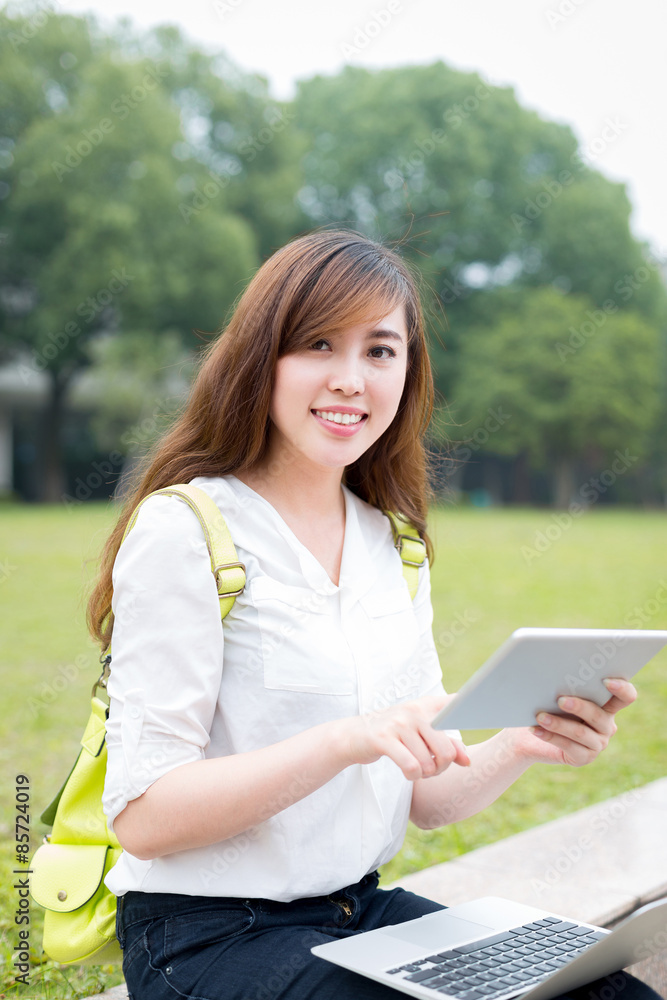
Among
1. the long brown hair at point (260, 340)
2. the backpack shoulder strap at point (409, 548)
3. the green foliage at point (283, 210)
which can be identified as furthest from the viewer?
the green foliage at point (283, 210)

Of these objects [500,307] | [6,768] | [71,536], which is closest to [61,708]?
[6,768]

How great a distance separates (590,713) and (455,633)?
6477 mm

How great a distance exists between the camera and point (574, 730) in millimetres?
1482

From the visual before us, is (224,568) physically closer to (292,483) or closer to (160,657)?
(160,657)

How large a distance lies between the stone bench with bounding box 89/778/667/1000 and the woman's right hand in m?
1.53

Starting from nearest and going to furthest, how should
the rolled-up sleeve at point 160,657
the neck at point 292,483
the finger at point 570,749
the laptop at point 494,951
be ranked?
the laptop at point 494,951, the rolled-up sleeve at point 160,657, the finger at point 570,749, the neck at point 292,483

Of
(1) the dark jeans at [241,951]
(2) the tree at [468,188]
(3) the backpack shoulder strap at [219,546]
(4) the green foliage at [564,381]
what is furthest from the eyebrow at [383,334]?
(2) the tree at [468,188]

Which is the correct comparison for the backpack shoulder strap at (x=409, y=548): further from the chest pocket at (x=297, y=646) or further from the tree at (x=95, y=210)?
the tree at (x=95, y=210)

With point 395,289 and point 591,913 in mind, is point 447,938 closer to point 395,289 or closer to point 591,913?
point 395,289

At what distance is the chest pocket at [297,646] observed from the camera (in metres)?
1.53

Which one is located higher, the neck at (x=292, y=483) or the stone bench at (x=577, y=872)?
the neck at (x=292, y=483)

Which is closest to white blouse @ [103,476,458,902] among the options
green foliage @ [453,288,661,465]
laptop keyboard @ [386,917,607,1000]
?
laptop keyboard @ [386,917,607,1000]

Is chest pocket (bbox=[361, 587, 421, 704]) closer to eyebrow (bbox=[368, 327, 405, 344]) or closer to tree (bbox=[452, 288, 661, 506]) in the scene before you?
eyebrow (bbox=[368, 327, 405, 344])

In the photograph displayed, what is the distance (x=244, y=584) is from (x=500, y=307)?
92.9 ft
